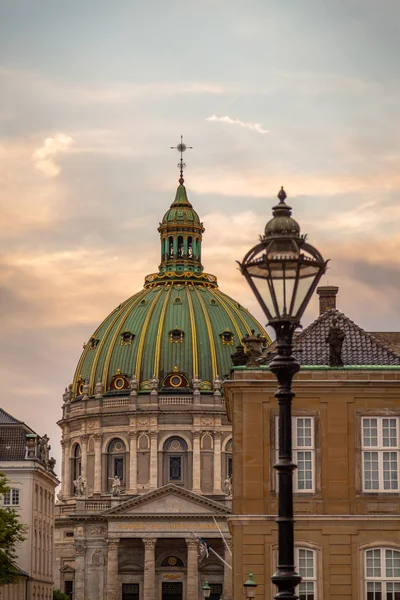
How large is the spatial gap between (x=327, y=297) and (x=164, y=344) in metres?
96.5

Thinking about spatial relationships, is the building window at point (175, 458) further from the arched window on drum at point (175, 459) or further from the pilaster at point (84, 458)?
the pilaster at point (84, 458)

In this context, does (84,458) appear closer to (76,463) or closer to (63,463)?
(76,463)

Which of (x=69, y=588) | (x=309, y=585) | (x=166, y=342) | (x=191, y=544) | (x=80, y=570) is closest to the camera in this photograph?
(x=309, y=585)

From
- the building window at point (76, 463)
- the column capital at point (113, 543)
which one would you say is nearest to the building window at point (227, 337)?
the building window at point (76, 463)

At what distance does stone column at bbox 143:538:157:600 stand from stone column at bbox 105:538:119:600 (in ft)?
8.43

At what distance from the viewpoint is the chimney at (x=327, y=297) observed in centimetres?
5522

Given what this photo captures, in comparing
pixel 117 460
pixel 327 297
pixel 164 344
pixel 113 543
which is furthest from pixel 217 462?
pixel 327 297

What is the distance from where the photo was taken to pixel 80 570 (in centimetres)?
13862

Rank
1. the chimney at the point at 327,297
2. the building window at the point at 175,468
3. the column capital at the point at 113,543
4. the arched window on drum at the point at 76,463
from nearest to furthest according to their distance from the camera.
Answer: the chimney at the point at 327,297 → the column capital at the point at 113,543 → the building window at the point at 175,468 → the arched window on drum at the point at 76,463

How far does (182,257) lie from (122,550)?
3876cm

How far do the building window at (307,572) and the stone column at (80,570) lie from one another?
316 ft

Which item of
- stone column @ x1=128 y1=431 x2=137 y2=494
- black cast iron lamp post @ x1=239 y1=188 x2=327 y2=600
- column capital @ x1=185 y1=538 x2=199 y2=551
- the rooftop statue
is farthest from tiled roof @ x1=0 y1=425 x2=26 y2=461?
black cast iron lamp post @ x1=239 y1=188 x2=327 y2=600

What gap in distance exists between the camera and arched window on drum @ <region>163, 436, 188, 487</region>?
147m

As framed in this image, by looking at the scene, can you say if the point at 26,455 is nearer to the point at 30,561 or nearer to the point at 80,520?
the point at 30,561
